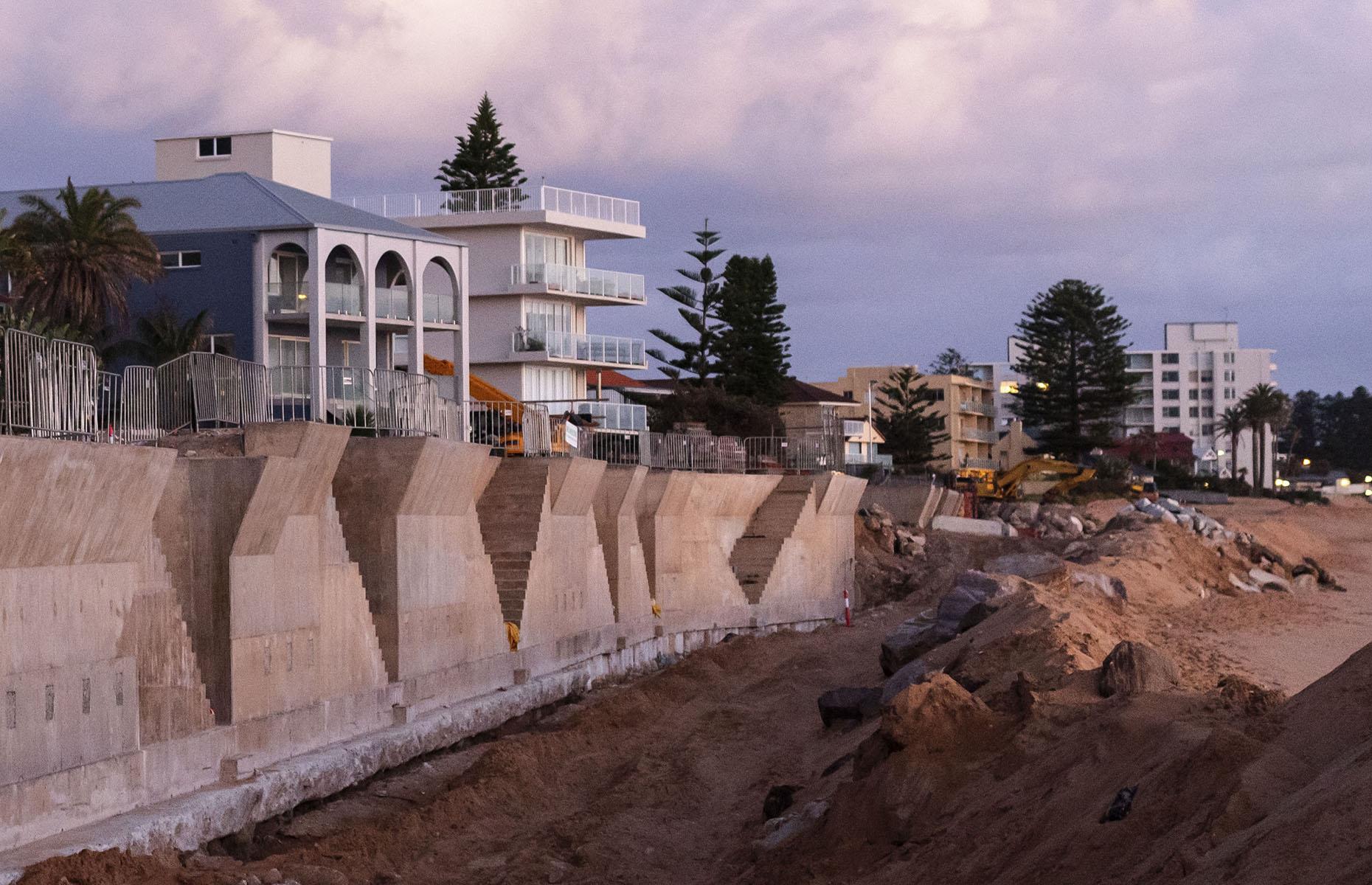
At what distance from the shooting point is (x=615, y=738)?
19406mm

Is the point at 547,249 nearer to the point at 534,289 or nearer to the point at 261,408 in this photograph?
the point at 534,289

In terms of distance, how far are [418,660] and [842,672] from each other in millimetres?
8437

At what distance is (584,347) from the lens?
4834cm

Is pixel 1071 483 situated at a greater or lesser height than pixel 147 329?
lesser

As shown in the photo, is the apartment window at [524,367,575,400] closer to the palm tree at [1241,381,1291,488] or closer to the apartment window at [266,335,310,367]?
the apartment window at [266,335,310,367]

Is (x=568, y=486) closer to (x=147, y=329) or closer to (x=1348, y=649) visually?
(x=1348, y=649)

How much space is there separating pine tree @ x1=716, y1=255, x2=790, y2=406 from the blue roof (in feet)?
63.5

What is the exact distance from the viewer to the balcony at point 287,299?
3459 cm

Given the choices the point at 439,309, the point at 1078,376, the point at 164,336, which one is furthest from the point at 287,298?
the point at 1078,376

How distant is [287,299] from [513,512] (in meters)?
14.4

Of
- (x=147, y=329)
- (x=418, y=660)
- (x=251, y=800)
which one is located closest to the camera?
(x=251, y=800)

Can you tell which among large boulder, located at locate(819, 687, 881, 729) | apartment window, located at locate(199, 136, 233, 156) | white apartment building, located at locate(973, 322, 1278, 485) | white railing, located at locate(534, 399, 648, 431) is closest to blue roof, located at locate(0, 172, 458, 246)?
apartment window, located at locate(199, 136, 233, 156)

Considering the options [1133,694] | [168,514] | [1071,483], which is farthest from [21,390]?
[1071,483]

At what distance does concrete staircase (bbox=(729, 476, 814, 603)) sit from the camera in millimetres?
32406
